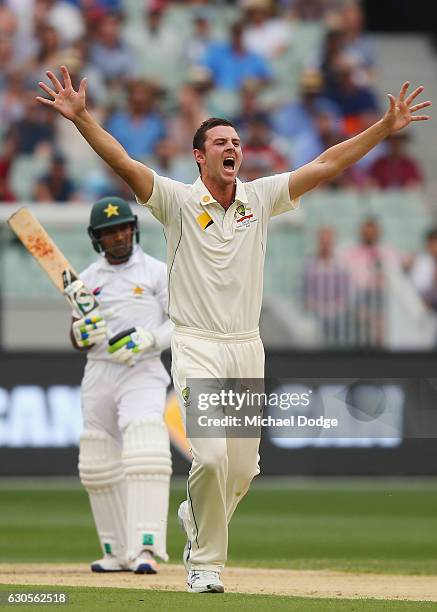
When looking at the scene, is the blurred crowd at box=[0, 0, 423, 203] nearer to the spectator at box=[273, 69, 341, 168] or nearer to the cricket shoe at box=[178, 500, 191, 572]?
the spectator at box=[273, 69, 341, 168]

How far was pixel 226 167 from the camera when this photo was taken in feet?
24.3

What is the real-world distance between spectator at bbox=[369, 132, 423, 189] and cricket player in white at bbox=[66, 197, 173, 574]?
9204 mm

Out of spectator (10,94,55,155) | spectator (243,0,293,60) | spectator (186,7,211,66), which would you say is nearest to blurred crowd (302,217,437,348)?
spectator (10,94,55,155)

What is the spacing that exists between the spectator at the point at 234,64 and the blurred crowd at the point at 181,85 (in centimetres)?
1

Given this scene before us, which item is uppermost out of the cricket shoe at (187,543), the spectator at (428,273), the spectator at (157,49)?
the spectator at (157,49)

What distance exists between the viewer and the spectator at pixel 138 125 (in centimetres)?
1797

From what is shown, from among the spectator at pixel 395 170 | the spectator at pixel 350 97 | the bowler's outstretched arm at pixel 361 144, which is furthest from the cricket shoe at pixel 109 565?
the spectator at pixel 350 97

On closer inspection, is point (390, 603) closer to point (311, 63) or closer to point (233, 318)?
point (233, 318)

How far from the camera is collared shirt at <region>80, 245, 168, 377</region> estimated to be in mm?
9320

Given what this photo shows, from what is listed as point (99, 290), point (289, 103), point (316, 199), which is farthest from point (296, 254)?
point (99, 290)

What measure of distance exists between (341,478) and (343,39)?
22.4 feet

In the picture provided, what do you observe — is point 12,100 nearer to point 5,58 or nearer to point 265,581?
point 5,58

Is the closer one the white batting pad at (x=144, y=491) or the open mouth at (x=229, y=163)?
the open mouth at (x=229, y=163)

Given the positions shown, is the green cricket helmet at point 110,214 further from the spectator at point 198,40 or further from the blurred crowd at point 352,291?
the spectator at point 198,40
